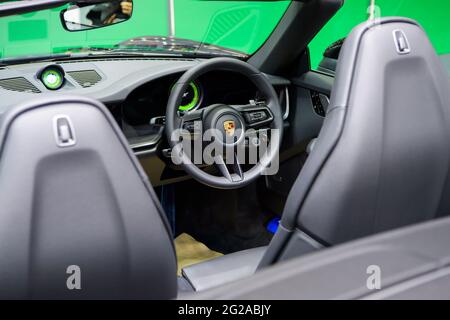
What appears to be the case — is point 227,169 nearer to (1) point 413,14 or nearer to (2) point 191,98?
(2) point 191,98

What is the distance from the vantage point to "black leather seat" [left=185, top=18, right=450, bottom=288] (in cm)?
105

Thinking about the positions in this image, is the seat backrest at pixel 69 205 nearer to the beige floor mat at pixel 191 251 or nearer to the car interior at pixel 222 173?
the car interior at pixel 222 173

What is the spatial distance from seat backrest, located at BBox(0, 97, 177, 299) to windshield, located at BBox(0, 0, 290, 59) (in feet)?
2.23

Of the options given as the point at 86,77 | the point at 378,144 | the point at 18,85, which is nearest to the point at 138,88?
the point at 86,77

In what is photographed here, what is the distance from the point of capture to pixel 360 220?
109cm

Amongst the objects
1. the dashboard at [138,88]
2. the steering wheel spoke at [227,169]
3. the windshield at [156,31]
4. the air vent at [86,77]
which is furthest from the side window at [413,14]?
the air vent at [86,77]

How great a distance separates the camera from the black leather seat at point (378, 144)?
105 cm

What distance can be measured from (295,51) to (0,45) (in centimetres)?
126

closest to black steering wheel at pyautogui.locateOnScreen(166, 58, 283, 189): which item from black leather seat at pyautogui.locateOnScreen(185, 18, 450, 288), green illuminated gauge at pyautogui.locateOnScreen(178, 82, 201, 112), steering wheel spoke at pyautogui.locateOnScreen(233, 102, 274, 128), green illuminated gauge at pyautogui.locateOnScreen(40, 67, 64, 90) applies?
steering wheel spoke at pyautogui.locateOnScreen(233, 102, 274, 128)

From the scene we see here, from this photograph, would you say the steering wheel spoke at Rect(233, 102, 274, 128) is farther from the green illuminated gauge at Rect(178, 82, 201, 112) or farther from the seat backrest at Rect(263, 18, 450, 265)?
the seat backrest at Rect(263, 18, 450, 265)

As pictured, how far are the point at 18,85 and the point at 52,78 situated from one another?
0.12 metres

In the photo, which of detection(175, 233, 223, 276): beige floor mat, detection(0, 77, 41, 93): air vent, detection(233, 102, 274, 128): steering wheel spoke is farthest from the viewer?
detection(175, 233, 223, 276): beige floor mat
